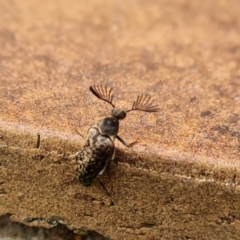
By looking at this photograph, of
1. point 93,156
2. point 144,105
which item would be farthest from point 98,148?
point 144,105

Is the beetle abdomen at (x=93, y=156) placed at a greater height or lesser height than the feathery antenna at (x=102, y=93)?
lesser

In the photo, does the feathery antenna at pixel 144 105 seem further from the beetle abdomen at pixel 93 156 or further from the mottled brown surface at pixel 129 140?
the beetle abdomen at pixel 93 156

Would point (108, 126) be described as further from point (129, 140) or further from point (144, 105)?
point (144, 105)

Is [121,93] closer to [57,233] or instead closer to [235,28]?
[57,233]

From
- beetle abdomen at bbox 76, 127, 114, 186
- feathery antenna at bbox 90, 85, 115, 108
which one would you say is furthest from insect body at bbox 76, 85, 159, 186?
feathery antenna at bbox 90, 85, 115, 108

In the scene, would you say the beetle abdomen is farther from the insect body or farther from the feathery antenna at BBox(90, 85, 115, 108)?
the feathery antenna at BBox(90, 85, 115, 108)

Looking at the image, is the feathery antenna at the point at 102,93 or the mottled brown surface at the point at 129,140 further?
the feathery antenna at the point at 102,93

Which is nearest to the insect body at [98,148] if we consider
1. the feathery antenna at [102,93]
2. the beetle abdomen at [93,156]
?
the beetle abdomen at [93,156]
